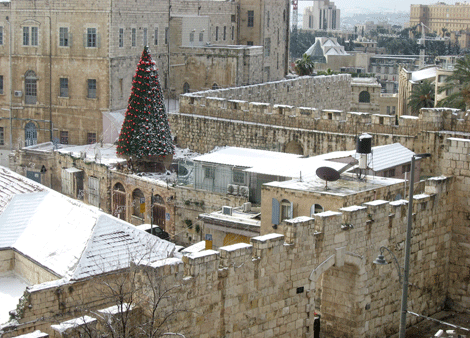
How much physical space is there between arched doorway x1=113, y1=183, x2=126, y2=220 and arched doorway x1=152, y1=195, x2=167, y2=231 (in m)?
1.91

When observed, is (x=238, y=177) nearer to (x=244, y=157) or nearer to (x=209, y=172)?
(x=244, y=157)

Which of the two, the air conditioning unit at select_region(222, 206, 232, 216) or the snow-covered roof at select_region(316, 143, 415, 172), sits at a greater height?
the snow-covered roof at select_region(316, 143, 415, 172)

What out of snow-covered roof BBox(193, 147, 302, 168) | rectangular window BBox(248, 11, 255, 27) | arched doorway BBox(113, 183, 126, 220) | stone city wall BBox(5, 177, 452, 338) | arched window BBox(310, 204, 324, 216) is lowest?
arched doorway BBox(113, 183, 126, 220)

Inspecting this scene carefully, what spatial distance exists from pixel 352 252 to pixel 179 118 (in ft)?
67.7

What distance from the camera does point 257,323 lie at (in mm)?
18234

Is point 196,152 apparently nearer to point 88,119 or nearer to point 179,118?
point 179,118

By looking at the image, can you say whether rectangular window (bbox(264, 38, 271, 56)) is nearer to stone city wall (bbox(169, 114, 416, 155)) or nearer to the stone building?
the stone building

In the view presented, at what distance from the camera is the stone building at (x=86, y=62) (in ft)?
155

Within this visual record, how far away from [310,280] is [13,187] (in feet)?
38.2

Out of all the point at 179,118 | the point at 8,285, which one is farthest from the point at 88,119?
the point at 8,285

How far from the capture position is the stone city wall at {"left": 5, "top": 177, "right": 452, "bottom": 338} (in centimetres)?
1705

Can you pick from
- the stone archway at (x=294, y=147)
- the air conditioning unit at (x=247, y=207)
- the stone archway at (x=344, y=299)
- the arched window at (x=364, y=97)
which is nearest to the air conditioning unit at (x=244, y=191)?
the air conditioning unit at (x=247, y=207)

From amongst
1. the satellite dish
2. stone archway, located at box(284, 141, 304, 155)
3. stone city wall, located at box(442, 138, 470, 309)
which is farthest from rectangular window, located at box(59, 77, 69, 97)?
stone city wall, located at box(442, 138, 470, 309)

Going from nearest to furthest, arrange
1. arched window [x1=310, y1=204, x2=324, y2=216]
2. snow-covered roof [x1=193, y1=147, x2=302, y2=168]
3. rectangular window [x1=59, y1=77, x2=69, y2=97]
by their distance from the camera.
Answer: arched window [x1=310, y1=204, x2=324, y2=216], snow-covered roof [x1=193, y1=147, x2=302, y2=168], rectangular window [x1=59, y1=77, x2=69, y2=97]
